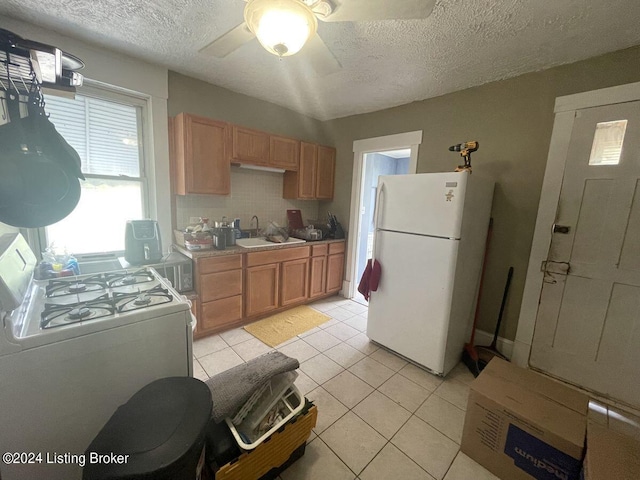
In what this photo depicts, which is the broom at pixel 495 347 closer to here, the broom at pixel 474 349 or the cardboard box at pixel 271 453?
the broom at pixel 474 349

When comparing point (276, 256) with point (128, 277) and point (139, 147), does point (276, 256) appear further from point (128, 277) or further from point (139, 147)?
point (139, 147)

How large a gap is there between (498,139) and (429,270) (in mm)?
1406

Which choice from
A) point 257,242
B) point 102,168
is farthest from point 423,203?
point 102,168

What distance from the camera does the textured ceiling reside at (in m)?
1.51

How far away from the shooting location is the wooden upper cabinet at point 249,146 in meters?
2.69

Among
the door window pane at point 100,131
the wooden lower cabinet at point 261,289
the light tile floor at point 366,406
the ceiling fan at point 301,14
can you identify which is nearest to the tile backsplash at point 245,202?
the door window pane at point 100,131

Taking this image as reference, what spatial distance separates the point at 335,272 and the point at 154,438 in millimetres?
2929

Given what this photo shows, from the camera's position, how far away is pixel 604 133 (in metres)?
1.85

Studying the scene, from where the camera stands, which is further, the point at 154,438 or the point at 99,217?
the point at 99,217

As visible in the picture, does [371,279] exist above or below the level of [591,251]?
below

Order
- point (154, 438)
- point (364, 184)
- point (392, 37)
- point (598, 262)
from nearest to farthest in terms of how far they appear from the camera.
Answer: point (154, 438)
point (392, 37)
point (598, 262)
point (364, 184)

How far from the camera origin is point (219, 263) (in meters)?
2.47

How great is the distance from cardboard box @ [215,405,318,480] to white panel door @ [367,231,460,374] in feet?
3.75

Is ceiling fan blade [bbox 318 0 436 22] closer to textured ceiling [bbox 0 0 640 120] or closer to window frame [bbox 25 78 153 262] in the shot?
textured ceiling [bbox 0 0 640 120]
